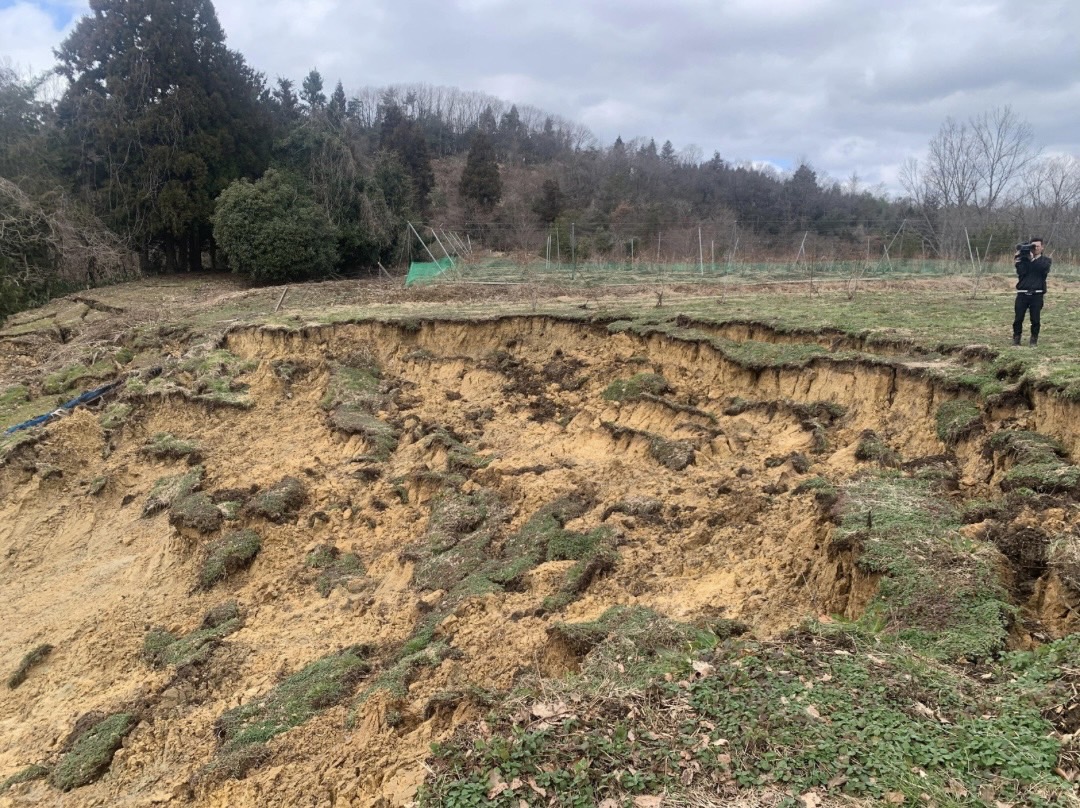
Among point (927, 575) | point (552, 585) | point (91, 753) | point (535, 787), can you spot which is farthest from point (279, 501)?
point (927, 575)

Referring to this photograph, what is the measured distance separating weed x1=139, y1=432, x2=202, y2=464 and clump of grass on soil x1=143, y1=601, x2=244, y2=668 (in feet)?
13.9

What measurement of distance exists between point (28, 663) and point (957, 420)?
9980 mm

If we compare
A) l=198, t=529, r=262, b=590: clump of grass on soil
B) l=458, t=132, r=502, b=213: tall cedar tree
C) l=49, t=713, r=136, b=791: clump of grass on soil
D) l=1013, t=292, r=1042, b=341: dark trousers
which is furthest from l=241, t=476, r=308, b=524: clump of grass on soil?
l=458, t=132, r=502, b=213: tall cedar tree

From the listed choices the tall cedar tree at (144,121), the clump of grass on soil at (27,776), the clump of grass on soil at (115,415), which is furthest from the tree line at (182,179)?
the clump of grass on soil at (27,776)

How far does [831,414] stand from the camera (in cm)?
831

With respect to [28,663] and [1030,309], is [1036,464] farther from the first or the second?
[28,663]

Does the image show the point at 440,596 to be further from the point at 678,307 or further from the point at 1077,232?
the point at 1077,232

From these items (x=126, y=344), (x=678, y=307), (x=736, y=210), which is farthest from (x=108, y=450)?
(x=736, y=210)

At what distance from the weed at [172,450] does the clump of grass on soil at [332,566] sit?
398cm

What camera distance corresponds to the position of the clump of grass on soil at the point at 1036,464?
5328mm

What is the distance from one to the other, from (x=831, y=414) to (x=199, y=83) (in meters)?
26.3

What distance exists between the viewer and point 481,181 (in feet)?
135

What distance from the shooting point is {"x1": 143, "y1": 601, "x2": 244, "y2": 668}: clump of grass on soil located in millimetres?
6555

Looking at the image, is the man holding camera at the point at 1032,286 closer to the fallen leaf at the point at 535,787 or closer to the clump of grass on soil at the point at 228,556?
the fallen leaf at the point at 535,787
